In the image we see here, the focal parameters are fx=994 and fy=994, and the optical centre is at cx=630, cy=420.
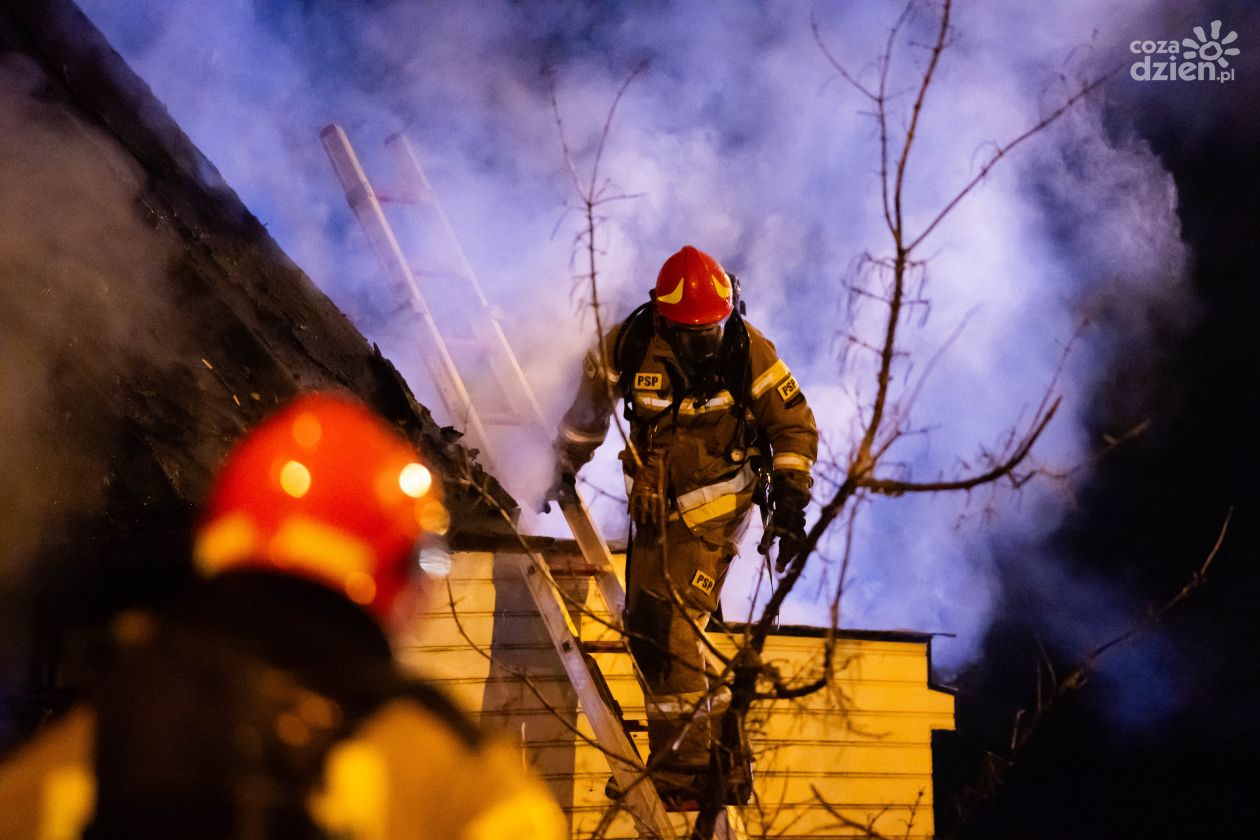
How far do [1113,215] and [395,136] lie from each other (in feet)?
27.4

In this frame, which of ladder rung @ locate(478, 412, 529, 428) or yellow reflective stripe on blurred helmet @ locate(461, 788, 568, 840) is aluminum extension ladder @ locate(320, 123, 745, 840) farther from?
yellow reflective stripe on blurred helmet @ locate(461, 788, 568, 840)

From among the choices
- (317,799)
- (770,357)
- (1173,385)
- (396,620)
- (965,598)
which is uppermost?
(1173,385)

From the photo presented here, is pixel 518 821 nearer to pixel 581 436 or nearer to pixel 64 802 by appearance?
pixel 64 802

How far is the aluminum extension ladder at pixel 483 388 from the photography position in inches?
179

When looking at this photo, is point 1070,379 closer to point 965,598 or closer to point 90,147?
point 965,598

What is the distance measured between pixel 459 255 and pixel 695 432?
267 cm

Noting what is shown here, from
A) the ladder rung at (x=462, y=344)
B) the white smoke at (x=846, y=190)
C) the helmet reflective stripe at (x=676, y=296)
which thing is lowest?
the helmet reflective stripe at (x=676, y=296)

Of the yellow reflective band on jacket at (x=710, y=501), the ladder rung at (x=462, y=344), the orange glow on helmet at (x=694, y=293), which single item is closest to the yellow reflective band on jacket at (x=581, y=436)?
the yellow reflective band on jacket at (x=710, y=501)

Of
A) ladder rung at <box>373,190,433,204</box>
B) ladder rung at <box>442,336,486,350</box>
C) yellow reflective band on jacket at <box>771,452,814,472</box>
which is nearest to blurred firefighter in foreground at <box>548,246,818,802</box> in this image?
yellow reflective band on jacket at <box>771,452,814,472</box>

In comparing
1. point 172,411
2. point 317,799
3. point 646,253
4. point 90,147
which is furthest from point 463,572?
point 646,253

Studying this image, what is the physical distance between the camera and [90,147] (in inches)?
189

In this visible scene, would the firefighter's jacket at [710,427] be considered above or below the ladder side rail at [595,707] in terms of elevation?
above
